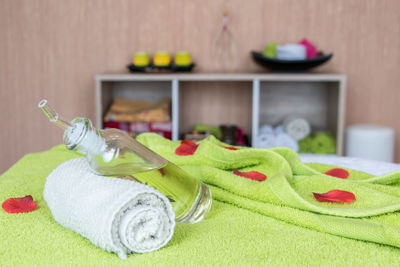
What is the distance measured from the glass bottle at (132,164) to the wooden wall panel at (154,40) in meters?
2.13

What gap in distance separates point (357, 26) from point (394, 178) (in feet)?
6.53

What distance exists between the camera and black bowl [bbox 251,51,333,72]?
100.0 inches

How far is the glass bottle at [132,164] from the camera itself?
761 millimetres

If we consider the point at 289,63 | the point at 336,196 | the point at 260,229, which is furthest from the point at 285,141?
the point at 260,229

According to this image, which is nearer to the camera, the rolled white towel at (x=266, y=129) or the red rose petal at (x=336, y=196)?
the red rose petal at (x=336, y=196)

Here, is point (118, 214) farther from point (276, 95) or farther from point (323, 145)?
point (276, 95)

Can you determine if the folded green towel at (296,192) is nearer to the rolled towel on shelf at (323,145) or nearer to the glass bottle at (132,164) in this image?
the glass bottle at (132,164)

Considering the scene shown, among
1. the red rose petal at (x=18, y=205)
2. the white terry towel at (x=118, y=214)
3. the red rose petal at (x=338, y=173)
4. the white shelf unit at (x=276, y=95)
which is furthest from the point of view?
the white shelf unit at (x=276, y=95)

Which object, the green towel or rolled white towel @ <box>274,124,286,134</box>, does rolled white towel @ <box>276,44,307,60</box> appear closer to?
rolled white towel @ <box>274,124,286,134</box>

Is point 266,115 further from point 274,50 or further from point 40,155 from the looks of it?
point 40,155

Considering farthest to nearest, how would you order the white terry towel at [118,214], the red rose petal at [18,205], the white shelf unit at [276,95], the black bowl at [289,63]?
the white shelf unit at [276,95] → the black bowl at [289,63] → the red rose petal at [18,205] → the white terry towel at [118,214]

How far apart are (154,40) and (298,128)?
3.44ft

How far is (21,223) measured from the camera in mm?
849

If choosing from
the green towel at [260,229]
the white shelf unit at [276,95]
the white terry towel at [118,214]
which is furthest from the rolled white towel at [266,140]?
the white terry towel at [118,214]
